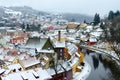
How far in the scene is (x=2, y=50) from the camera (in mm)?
48969

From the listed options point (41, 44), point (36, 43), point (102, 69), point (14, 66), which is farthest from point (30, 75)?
point (102, 69)

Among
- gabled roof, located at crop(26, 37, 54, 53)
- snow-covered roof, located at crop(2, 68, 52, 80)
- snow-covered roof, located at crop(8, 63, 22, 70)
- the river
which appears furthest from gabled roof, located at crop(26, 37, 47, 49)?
snow-covered roof, located at crop(8, 63, 22, 70)

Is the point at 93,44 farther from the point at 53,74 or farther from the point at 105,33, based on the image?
the point at 53,74

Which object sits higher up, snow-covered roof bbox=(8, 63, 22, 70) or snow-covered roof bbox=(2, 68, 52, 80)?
snow-covered roof bbox=(8, 63, 22, 70)

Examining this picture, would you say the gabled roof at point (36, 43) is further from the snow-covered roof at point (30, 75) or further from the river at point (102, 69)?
the snow-covered roof at point (30, 75)

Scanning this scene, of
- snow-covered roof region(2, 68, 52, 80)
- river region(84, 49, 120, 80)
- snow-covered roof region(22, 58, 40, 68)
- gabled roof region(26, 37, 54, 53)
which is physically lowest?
river region(84, 49, 120, 80)

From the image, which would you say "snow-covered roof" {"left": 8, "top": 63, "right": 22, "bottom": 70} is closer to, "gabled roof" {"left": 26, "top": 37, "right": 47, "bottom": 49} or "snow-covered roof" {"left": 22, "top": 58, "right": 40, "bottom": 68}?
"snow-covered roof" {"left": 22, "top": 58, "right": 40, "bottom": 68}

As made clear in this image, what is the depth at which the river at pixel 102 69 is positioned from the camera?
45562 millimetres

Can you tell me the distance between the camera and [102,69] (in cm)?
5250

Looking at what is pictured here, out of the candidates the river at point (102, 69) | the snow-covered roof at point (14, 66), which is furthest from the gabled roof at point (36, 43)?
the snow-covered roof at point (14, 66)

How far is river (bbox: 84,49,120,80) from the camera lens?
149 ft

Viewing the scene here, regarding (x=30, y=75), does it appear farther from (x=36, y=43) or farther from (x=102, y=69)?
(x=102, y=69)

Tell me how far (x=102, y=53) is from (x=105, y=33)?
18480 millimetres

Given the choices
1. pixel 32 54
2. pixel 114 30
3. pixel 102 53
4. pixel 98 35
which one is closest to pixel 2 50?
pixel 32 54
